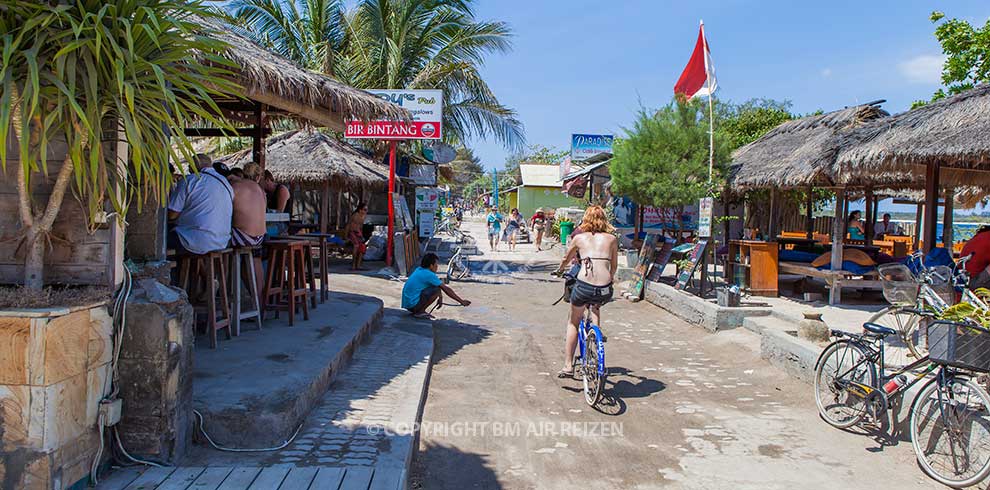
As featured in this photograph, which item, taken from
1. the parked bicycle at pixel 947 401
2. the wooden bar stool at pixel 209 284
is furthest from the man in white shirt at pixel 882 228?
the wooden bar stool at pixel 209 284

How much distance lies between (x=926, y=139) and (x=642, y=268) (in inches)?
197

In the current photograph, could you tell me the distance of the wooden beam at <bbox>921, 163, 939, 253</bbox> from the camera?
9.51 meters

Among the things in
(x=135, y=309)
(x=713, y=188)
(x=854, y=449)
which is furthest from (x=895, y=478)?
(x=713, y=188)

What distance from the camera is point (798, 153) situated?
1205 centimetres

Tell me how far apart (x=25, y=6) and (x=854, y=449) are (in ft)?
18.0

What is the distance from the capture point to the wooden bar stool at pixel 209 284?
5340 millimetres

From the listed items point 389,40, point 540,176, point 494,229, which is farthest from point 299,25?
point 540,176

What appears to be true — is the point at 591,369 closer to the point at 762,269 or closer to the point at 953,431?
the point at 953,431

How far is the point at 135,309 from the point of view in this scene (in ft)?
11.4

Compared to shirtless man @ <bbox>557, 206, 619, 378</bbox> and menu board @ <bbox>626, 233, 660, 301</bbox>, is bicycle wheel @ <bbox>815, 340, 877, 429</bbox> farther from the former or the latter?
menu board @ <bbox>626, 233, 660, 301</bbox>

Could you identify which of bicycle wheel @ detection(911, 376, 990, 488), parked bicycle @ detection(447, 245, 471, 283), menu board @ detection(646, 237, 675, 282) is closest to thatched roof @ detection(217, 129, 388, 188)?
parked bicycle @ detection(447, 245, 471, 283)

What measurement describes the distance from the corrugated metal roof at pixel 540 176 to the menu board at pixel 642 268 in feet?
89.8

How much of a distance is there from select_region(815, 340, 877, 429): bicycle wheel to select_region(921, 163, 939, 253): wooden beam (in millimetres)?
5348

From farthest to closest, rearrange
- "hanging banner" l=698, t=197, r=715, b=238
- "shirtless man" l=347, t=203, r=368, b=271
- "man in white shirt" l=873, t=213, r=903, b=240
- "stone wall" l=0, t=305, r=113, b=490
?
"man in white shirt" l=873, t=213, r=903, b=240, "shirtless man" l=347, t=203, r=368, b=271, "hanging banner" l=698, t=197, r=715, b=238, "stone wall" l=0, t=305, r=113, b=490
